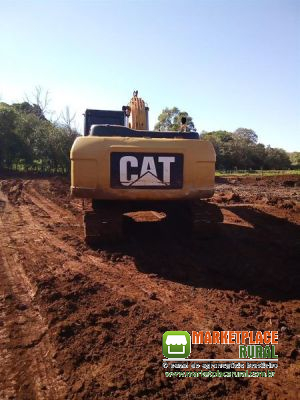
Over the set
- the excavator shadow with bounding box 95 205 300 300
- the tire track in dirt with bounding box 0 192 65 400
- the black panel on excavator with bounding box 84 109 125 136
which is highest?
the black panel on excavator with bounding box 84 109 125 136

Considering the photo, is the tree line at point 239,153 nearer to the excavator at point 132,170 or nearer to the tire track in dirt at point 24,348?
the excavator at point 132,170

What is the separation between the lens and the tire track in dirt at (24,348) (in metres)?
2.56

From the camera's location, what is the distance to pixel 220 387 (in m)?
2.55

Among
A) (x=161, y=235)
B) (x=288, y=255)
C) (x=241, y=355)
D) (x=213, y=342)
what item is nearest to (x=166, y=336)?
(x=213, y=342)

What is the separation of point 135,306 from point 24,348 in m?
1.19

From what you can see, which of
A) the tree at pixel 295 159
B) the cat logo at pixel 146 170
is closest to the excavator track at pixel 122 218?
the cat logo at pixel 146 170

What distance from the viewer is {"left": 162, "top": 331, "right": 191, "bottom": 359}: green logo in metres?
2.95

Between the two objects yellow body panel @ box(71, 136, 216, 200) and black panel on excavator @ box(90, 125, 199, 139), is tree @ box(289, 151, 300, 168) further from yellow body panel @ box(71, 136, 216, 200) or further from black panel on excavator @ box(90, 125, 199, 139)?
yellow body panel @ box(71, 136, 216, 200)

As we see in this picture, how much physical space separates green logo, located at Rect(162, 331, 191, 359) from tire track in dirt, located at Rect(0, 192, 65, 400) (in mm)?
913

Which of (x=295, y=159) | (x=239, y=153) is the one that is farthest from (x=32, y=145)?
(x=295, y=159)

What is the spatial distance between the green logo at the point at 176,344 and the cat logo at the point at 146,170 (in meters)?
2.77

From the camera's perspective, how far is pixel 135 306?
Result: 374 cm

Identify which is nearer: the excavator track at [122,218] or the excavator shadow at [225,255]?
the excavator shadow at [225,255]

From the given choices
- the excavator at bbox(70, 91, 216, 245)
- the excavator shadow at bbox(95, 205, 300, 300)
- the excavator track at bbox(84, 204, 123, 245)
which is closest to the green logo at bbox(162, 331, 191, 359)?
the excavator shadow at bbox(95, 205, 300, 300)
